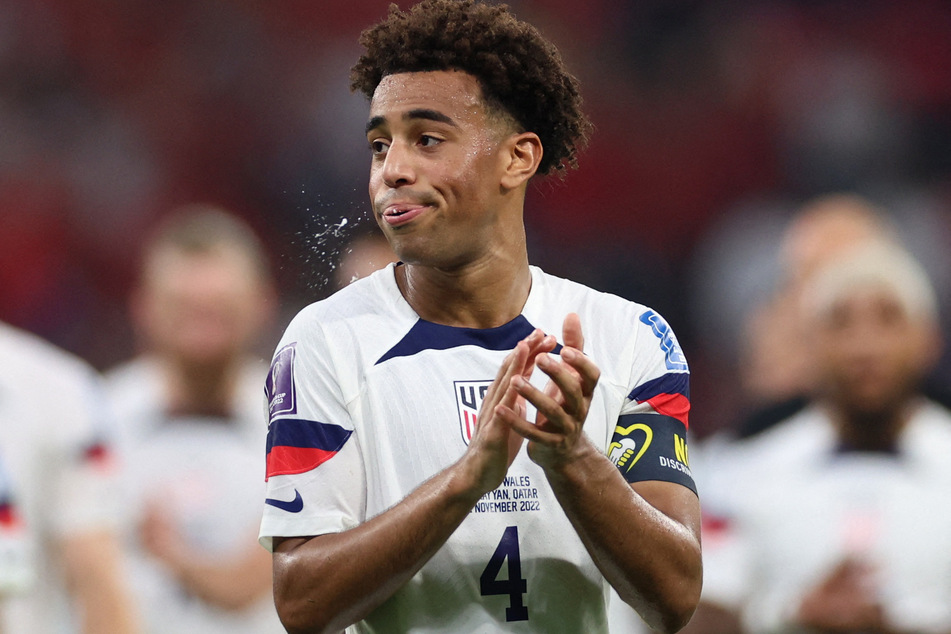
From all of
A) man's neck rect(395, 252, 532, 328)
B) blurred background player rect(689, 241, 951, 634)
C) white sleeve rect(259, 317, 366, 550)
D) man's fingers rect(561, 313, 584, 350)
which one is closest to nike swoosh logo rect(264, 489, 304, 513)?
white sleeve rect(259, 317, 366, 550)

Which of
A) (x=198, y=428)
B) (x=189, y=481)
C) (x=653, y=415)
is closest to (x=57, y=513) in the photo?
(x=189, y=481)

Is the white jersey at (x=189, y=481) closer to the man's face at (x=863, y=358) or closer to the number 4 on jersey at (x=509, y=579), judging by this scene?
the man's face at (x=863, y=358)

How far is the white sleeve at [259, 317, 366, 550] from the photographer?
187 centimetres

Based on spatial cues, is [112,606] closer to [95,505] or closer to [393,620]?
[95,505]

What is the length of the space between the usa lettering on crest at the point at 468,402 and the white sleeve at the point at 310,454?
19 centimetres

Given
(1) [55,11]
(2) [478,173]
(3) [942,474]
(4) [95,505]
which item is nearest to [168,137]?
(1) [55,11]

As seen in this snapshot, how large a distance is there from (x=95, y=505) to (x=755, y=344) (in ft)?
8.89

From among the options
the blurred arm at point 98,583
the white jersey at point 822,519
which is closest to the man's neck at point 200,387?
the blurred arm at point 98,583

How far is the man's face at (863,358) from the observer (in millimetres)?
4531

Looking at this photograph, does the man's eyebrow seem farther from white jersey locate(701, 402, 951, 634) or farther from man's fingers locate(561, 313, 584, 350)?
white jersey locate(701, 402, 951, 634)

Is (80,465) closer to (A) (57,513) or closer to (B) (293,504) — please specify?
(A) (57,513)

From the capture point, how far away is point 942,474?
14.8 feet

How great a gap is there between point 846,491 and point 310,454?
3144mm

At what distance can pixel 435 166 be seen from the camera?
1970mm
